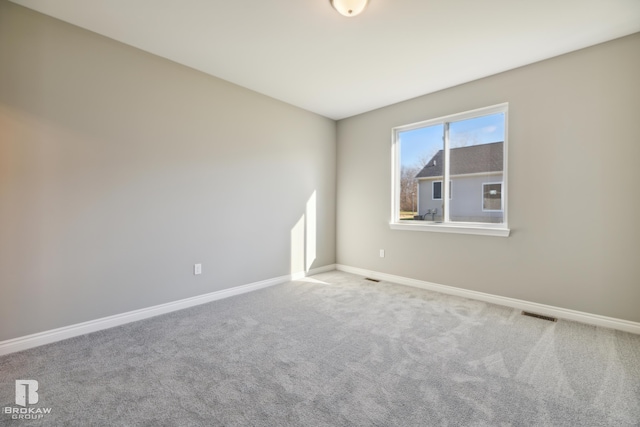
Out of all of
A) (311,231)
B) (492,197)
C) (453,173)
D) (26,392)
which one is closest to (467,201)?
(492,197)

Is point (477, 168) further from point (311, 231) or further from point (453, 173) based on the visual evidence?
point (311, 231)

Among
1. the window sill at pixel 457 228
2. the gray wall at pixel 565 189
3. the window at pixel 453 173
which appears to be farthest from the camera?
the window at pixel 453 173

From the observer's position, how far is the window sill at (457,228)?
10.1 feet

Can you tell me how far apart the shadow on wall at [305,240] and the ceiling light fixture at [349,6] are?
2.66 m

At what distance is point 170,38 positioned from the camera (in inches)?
97.0

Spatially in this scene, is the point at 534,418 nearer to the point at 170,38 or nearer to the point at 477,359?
the point at 477,359

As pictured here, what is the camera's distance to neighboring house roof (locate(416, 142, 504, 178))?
319 centimetres

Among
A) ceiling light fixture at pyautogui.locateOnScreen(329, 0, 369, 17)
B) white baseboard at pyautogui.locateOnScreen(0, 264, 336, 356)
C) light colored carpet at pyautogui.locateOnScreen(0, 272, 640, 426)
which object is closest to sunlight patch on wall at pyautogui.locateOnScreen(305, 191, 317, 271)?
white baseboard at pyautogui.locateOnScreen(0, 264, 336, 356)

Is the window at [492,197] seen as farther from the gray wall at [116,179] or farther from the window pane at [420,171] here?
the gray wall at [116,179]

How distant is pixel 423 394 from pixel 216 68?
3.50m

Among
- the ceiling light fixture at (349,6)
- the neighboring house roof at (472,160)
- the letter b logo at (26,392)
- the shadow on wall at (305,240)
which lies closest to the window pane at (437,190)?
the neighboring house roof at (472,160)

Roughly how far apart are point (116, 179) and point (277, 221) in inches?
75.2

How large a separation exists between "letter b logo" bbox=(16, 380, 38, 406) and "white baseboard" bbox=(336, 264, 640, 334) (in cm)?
363

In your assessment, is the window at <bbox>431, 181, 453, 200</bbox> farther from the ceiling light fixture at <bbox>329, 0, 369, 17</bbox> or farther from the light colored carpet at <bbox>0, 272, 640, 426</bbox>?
the ceiling light fixture at <bbox>329, 0, 369, 17</bbox>
